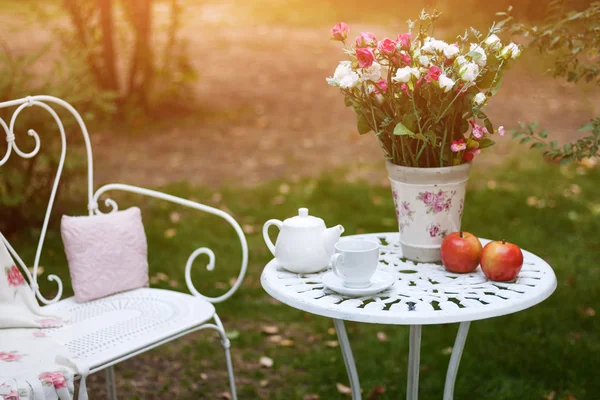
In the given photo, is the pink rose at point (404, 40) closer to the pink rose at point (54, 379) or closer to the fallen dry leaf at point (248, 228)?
the pink rose at point (54, 379)

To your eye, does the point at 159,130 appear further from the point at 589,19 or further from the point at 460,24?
the point at 589,19

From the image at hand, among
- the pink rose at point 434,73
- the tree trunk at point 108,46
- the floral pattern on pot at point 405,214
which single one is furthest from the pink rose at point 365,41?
the tree trunk at point 108,46

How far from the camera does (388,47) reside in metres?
1.85

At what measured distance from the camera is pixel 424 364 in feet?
9.89

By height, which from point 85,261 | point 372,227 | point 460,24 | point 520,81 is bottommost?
point 372,227

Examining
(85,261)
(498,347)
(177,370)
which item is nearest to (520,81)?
(498,347)

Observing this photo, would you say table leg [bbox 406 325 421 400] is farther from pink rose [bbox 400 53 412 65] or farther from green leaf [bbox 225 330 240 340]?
green leaf [bbox 225 330 240 340]

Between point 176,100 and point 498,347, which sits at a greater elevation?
point 176,100

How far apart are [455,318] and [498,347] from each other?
A: 1.57 m

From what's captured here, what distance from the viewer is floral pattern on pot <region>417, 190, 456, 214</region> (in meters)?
1.98

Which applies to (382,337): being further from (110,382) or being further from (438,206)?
(438,206)

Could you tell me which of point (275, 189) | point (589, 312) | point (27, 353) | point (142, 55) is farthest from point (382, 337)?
point (142, 55)

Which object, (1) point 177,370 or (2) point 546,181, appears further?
(2) point 546,181

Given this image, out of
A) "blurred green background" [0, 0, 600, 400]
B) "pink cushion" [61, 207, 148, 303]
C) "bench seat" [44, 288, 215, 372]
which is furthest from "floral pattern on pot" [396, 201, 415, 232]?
"blurred green background" [0, 0, 600, 400]
